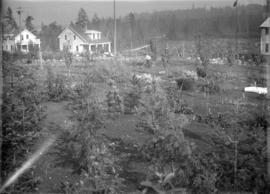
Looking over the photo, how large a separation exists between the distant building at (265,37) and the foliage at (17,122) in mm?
20150

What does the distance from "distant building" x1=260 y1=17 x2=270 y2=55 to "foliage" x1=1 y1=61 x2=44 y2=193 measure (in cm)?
2015

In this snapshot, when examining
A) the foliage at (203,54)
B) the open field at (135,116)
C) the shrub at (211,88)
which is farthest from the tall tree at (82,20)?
the shrub at (211,88)

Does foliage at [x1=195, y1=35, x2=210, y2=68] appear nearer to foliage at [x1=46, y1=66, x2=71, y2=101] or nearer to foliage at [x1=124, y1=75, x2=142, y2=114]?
foliage at [x1=124, y1=75, x2=142, y2=114]

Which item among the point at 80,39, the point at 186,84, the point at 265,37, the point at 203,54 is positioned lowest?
the point at 186,84

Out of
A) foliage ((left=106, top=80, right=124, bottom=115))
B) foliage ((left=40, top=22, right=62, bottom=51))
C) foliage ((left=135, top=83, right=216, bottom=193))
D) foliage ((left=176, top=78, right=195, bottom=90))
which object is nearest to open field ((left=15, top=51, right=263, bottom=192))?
foliage ((left=176, top=78, right=195, bottom=90))

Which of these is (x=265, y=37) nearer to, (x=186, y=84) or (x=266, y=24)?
(x=266, y=24)

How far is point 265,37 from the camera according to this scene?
78.5 ft

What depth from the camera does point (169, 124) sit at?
4.52 m

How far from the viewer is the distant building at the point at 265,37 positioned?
22.9m

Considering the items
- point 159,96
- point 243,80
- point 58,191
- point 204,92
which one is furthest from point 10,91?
point 243,80

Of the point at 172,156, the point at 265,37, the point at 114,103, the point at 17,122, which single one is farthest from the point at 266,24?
the point at 17,122

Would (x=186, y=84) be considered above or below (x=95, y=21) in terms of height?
below

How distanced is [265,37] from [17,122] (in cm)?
2232

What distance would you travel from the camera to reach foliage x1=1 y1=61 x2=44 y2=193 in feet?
14.5
